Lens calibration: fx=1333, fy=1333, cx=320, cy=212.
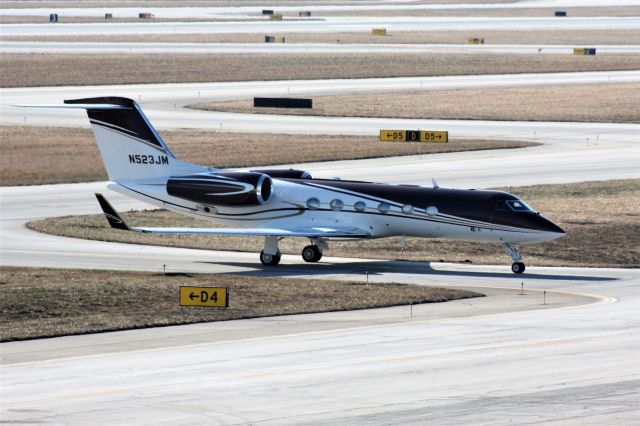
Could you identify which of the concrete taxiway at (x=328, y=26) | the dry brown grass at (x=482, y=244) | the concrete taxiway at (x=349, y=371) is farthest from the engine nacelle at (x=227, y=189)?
the concrete taxiway at (x=328, y=26)

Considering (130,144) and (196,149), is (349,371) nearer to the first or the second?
(130,144)

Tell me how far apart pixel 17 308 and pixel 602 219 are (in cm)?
2620

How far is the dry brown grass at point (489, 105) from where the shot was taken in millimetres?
87500

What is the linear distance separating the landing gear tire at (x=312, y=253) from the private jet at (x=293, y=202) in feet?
0.11

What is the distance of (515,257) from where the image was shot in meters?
41.6

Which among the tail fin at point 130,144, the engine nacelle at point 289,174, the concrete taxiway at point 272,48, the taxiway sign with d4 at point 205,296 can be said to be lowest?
the taxiway sign with d4 at point 205,296

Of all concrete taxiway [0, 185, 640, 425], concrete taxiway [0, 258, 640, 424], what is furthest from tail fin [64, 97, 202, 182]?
concrete taxiway [0, 258, 640, 424]

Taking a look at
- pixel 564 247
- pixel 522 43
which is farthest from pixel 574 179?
pixel 522 43

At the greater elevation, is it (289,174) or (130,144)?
(130,144)

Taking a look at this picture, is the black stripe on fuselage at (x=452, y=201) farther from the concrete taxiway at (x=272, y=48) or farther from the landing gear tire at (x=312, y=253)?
the concrete taxiway at (x=272, y=48)

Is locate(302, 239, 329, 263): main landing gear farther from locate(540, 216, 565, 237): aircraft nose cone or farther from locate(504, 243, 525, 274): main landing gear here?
locate(540, 216, 565, 237): aircraft nose cone

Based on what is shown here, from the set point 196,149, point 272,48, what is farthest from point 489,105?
point 272,48

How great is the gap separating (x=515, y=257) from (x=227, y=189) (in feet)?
31.5

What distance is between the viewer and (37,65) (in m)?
114
